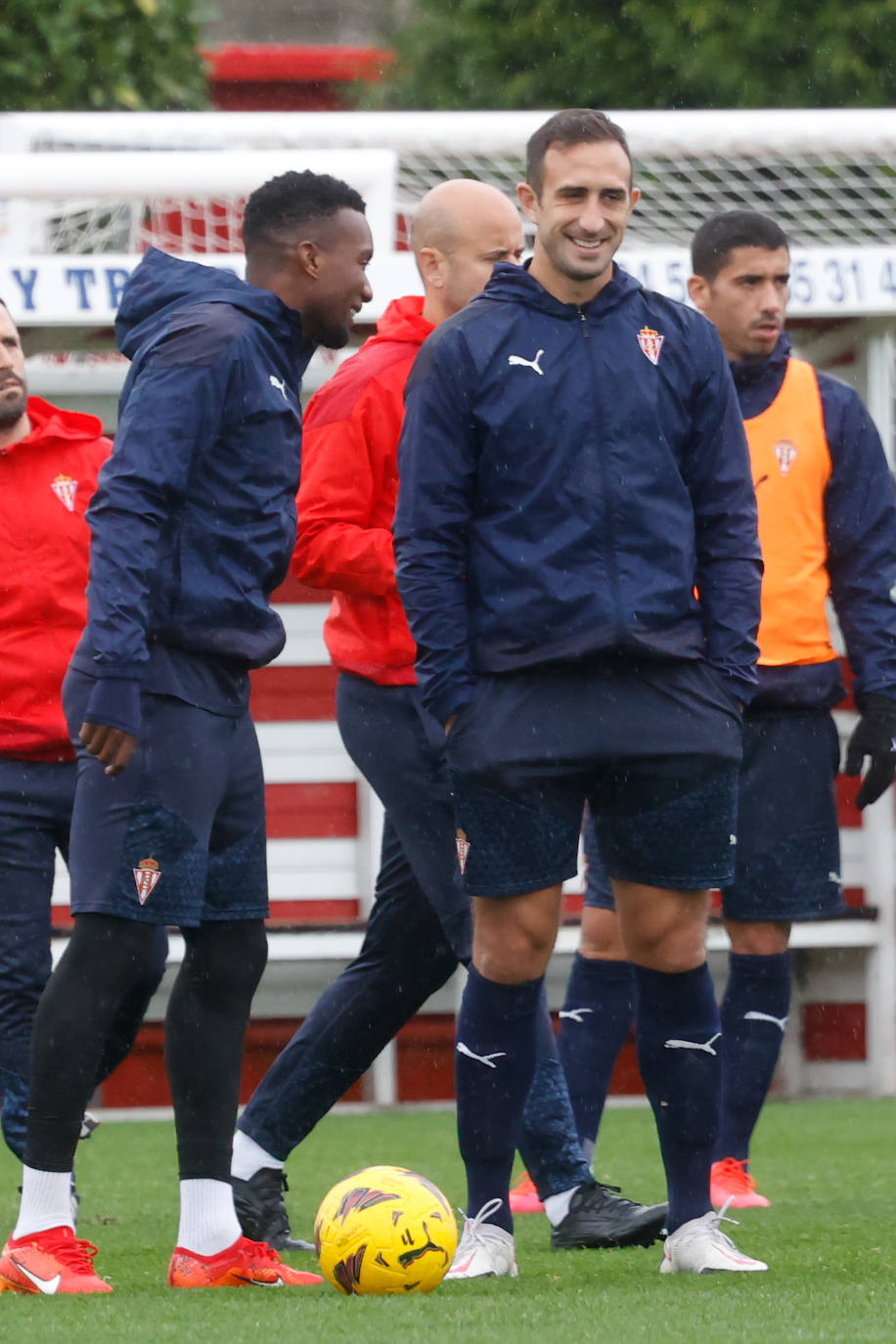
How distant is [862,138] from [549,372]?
483 centimetres

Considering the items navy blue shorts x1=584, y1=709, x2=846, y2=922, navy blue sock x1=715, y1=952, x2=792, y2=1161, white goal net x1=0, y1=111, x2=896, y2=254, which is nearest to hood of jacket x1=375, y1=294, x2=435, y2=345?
navy blue shorts x1=584, y1=709, x2=846, y2=922

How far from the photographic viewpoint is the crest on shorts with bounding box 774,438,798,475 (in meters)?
5.72

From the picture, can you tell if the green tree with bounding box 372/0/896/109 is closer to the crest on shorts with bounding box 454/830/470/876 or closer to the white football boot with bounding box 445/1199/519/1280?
the crest on shorts with bounding box 454/830/470/876

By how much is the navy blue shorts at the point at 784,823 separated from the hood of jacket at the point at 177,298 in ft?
5.55

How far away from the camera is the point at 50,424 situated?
592 cm

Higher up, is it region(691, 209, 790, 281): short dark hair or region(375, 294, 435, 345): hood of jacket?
region(691, 209, 790, 281): short dark hair

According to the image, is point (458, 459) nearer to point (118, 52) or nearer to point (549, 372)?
point (549, 372)

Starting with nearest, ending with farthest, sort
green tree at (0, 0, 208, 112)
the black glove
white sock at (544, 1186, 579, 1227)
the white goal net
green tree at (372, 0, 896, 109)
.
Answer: white sock at (544, 1186, 579, 1227)
the black glove
the white goal net
green tree at (0, 0, 208, 112)
green tree at (372, 0, 896, 109)

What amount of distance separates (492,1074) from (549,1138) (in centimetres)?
68

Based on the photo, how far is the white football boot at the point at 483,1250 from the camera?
4.37 m

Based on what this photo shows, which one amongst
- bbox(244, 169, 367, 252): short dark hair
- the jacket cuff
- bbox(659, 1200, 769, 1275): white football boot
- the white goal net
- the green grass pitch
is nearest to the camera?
the green grass pitch

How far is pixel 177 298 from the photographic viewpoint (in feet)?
14.8

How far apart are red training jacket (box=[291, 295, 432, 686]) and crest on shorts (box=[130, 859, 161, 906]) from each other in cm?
100

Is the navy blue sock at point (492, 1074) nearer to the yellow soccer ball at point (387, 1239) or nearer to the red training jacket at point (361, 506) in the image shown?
the yellow soccer ball at point (387, 1239)
